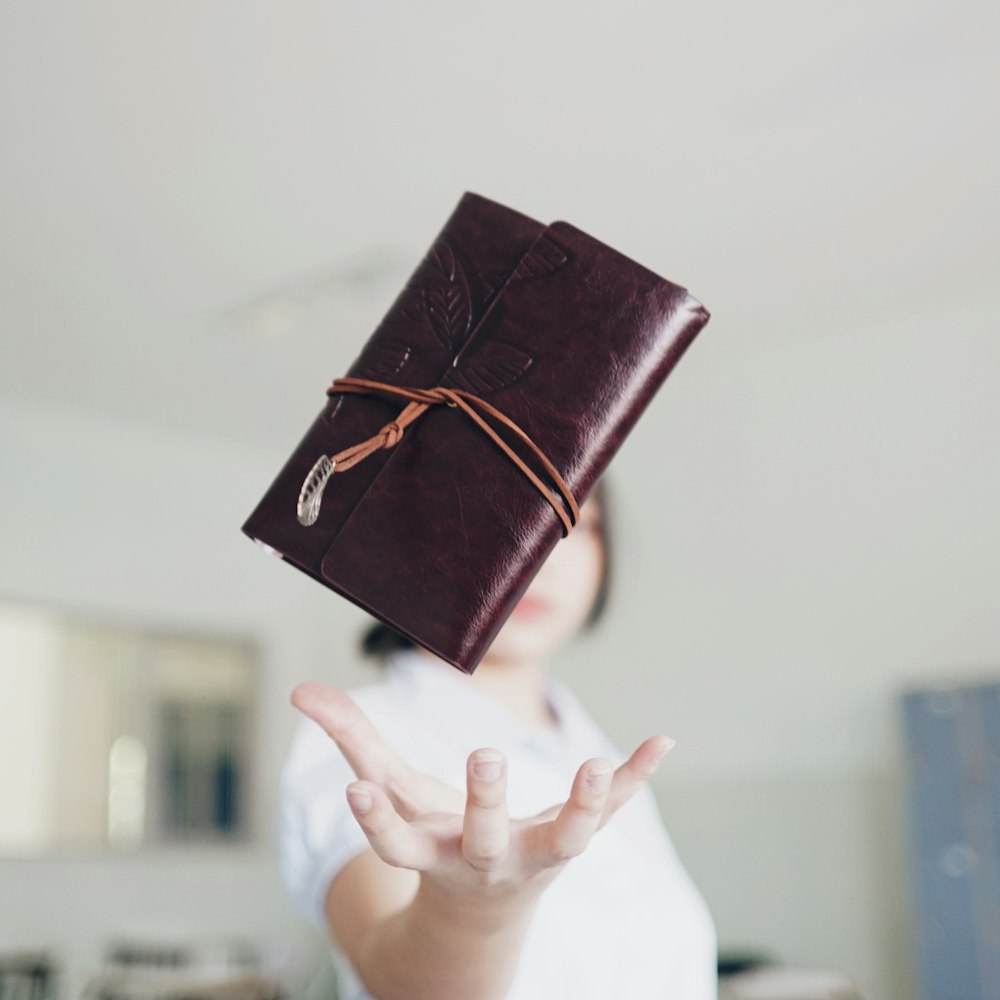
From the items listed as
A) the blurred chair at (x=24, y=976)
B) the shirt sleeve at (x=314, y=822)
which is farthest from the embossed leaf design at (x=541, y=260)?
the blurred chair at (x=24, y=976)

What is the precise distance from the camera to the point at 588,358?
49cm

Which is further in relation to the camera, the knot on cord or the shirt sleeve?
the shirt sleeve

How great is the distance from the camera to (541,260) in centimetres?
50

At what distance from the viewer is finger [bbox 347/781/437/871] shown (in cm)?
42

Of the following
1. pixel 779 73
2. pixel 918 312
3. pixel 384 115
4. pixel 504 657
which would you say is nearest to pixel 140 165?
pixel 384 115

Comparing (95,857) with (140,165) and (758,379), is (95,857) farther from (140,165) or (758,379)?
(758,379)

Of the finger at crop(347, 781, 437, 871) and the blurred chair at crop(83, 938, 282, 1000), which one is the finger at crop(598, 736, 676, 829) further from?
the blurred chair at crop(83, 938, 282, 1000)

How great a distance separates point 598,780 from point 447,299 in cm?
23

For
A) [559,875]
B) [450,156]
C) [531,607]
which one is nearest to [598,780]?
[559,875]

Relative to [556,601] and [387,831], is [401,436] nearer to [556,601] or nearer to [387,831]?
[387,831]

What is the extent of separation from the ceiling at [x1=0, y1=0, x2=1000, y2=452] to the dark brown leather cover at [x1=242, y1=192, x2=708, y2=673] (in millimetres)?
1370

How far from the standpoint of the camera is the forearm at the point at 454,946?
51 cm

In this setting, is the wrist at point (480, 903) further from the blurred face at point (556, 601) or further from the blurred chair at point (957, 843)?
the blurred chair at point (957, 843)

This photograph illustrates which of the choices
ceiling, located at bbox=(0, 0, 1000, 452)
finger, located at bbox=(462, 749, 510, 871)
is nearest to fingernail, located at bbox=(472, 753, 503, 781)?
finger, located at bbox=(462, 749, 510, 871)
